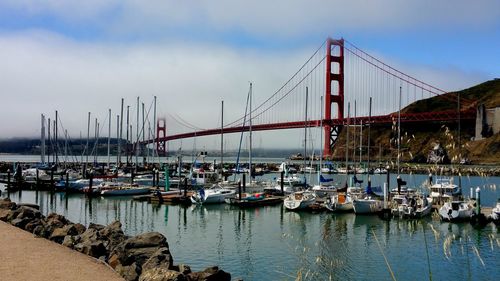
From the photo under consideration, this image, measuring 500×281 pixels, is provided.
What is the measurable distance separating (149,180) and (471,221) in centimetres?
3162

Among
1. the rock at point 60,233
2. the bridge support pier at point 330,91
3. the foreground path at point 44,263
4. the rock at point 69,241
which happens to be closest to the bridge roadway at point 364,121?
the bridge support pier at point 330,91

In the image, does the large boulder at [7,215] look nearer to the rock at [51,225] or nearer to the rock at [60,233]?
the rock at [51,225]

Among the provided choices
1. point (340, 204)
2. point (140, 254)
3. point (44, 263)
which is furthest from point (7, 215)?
point (340, 204)

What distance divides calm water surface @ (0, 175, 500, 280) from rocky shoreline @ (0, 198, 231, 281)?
7.34 feet

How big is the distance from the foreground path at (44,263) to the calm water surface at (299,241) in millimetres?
4205

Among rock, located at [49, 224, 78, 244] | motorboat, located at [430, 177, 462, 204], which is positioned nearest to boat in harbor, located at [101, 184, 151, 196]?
motorboat, located at [430, 177, 462, 204]

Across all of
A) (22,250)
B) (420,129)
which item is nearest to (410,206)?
(22,250)

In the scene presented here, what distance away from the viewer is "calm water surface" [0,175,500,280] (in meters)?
15.8

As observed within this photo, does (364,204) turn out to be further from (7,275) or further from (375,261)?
(7,275)

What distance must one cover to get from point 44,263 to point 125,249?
7.43 feet

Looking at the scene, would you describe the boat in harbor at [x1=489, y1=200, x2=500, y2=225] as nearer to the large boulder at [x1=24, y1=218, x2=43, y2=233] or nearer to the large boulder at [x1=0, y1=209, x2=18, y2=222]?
the large boulder at [x1=24, y1=218, x2=43, y2=233]

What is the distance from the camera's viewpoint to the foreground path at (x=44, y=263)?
33.9 ft

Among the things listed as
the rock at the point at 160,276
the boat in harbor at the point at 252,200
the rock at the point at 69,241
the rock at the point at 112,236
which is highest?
the rock at the point at 160,276

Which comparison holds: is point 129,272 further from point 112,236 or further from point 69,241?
point 112,236
